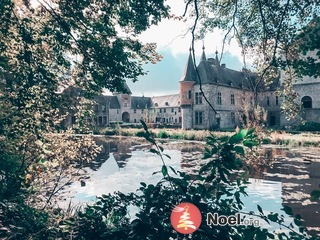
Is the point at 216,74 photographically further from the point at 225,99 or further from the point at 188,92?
the point at 225,99

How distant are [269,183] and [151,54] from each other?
7.50 metres

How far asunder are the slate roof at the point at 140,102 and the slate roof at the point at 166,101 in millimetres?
1875

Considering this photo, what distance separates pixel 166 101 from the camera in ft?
212

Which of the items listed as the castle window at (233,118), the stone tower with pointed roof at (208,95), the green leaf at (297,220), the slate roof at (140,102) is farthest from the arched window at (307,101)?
the slate roof at (140,102)

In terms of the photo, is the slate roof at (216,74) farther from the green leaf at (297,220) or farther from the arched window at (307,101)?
the green leaf at (297,220)

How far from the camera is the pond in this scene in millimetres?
7570

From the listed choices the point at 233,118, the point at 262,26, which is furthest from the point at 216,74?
the point at 262,26

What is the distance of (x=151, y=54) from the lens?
6105 mm

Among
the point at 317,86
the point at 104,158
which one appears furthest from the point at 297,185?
the point at 317,86

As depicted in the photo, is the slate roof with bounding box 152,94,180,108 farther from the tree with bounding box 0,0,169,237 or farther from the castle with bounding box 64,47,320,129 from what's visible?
the tree with bounding box 0,0,169,237

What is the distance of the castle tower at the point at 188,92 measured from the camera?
118 ft

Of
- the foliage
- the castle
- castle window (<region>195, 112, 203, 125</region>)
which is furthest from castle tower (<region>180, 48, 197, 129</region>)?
the foliage

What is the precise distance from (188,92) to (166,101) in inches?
1115

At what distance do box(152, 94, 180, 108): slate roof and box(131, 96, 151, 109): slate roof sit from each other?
6.15 feet
